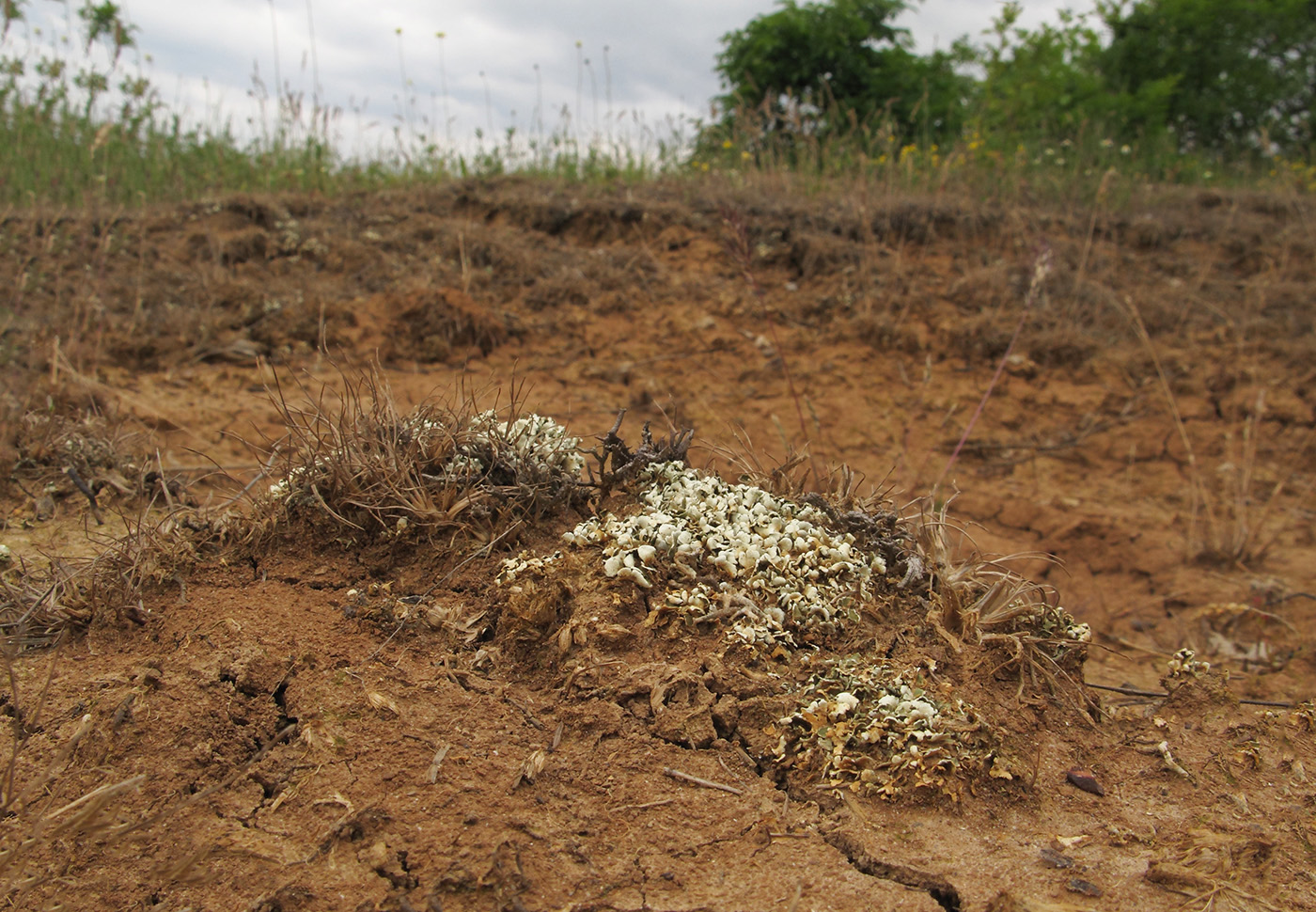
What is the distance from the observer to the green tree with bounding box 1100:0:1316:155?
12.7 m

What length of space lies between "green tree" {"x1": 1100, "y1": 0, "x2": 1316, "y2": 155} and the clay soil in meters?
10.5

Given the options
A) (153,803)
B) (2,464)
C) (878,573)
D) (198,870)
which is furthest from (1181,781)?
(2,464)

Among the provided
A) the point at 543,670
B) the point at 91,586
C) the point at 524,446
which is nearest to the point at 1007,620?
the point at 543,670

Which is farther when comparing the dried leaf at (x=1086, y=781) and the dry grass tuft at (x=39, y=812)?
the dried leaf at (x=1086, y=781)

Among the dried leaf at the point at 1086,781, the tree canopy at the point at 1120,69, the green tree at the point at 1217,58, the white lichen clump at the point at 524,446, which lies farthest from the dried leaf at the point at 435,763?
the green tree at the point at 1217,58

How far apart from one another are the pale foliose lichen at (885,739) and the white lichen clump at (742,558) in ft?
0.68

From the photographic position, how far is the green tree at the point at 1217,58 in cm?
1271

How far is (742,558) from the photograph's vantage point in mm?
1951

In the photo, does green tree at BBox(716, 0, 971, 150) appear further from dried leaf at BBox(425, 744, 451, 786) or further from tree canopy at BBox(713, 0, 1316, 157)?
dried leaf at BBox(425, 744, 451, 786)

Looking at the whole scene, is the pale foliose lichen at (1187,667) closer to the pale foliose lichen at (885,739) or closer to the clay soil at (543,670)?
the clay soil at (543,670)

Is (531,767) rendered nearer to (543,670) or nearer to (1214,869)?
(543,670)

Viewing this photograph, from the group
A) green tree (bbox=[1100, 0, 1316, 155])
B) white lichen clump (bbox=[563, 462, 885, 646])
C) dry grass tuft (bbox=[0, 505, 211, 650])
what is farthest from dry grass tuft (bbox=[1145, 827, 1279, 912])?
green tree (bbox=[1100, 0, 1316, 155])

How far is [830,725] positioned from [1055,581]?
2473mm

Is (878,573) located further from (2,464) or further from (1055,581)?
(2,464)
